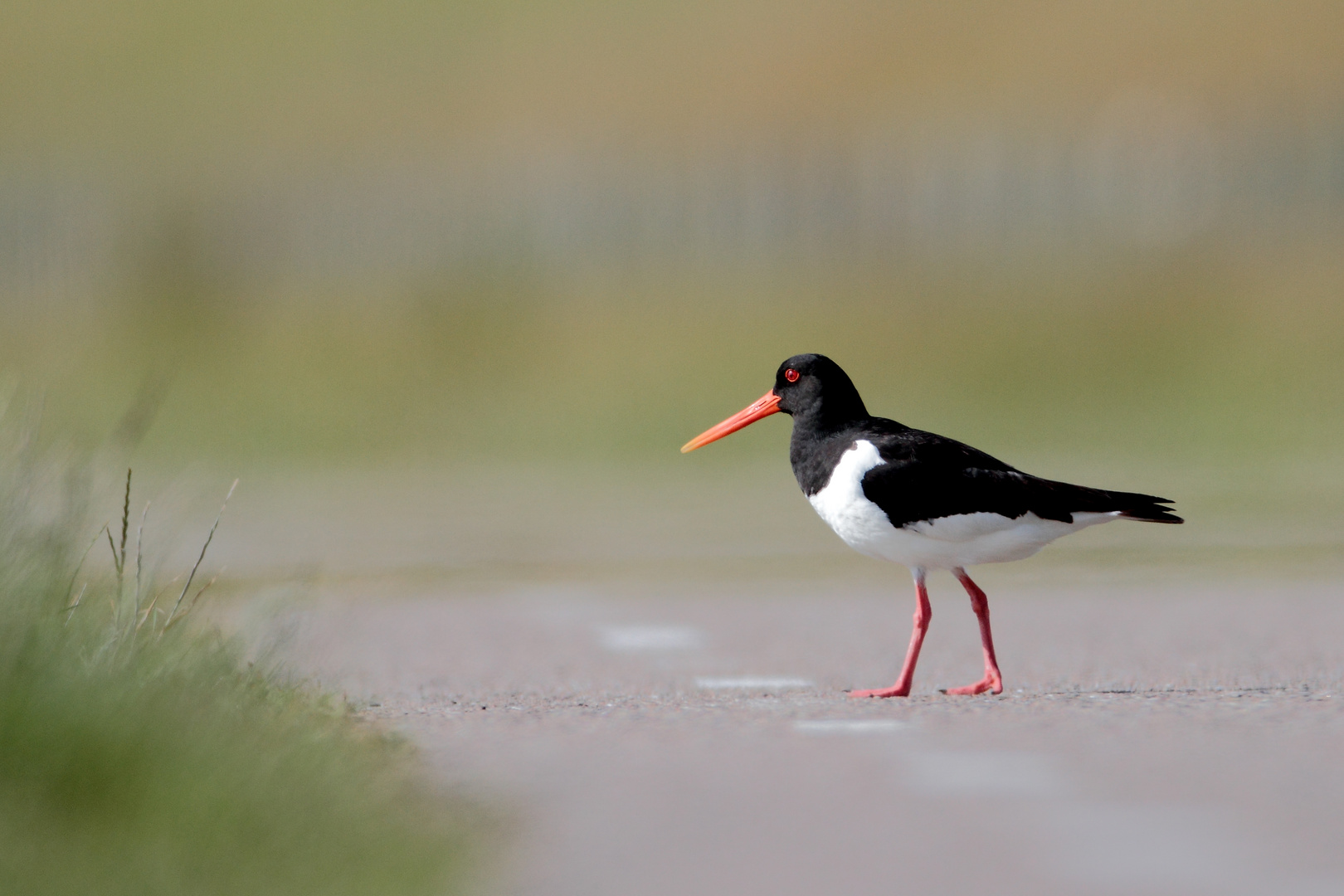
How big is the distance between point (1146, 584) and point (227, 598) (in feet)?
21.4

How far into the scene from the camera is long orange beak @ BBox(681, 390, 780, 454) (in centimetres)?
748

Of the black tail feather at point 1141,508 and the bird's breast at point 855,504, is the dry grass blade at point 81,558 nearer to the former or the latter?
the bird's breast at point 855,504

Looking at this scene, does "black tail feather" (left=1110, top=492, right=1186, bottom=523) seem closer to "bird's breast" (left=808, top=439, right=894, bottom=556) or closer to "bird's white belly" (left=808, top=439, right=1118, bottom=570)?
"bird's white belly" (left=808, top=439, right=1118, bottom=570)

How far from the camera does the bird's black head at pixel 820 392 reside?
7.10m

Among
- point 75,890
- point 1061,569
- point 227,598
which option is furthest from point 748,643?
point 75,890

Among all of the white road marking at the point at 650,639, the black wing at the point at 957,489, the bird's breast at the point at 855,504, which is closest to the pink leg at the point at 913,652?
the bird's breast at the point at 855,504

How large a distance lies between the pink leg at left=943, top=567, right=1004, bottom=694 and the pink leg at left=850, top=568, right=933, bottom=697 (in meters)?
0.16

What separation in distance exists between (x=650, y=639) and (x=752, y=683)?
1514mm

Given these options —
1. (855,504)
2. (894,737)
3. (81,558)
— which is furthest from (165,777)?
(855,504)

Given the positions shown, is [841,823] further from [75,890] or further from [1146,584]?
[1146,584]

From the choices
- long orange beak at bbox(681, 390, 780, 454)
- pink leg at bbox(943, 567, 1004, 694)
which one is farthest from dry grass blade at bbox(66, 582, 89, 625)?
pink leg at bbox(943, 567, 1004, 694)

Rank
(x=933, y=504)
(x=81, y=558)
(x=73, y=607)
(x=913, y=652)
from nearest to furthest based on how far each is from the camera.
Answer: (x=73, y=607), (x=81, y=558), (x=933, y=504), (x=913, y=652)

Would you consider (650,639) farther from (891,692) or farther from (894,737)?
(894,737)

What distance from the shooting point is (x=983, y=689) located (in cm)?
679
